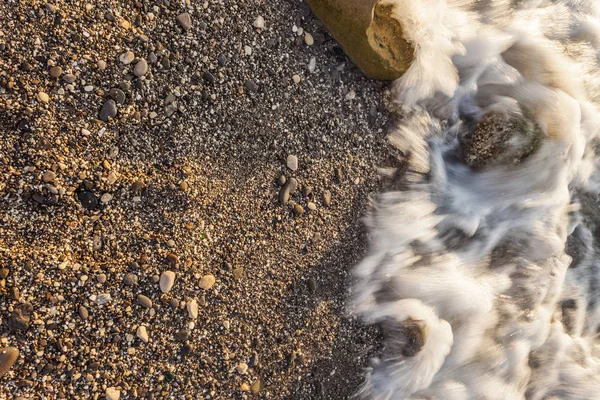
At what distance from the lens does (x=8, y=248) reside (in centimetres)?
263

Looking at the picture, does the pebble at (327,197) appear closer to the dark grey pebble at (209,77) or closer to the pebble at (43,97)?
the dark grey pebble at (209,77)

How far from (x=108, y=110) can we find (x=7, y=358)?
1522mm

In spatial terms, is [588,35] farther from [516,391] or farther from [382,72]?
[516,391]

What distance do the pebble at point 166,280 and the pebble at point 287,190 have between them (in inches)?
34.9

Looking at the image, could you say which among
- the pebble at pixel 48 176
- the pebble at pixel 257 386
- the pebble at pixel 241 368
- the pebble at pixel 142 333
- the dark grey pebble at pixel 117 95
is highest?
the dark grey pebble at pixel 117 95

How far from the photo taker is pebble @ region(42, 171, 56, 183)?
267 centimetres

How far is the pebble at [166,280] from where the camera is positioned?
2932mm

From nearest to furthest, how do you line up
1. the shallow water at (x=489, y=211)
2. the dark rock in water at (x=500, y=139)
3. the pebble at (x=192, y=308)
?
the pebble at (x=192, y=308) < the shallow water at (x=489, y=211) < the dark rock in water at (x=500, y=139)

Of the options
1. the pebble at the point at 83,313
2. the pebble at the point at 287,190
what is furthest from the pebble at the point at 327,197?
the pebble at the point at 83,313

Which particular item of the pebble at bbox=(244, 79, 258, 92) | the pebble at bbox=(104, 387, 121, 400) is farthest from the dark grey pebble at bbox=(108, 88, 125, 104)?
the pebble at bbox=(104, 387, 121, 400)

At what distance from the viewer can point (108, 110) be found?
9.16 ft

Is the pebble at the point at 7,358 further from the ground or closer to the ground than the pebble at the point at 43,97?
closer to the ground

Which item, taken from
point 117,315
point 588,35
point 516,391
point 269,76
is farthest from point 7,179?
point 588,35

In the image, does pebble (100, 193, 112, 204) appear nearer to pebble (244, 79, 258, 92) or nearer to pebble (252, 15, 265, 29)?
pebble (244, 79, 258, 92)
